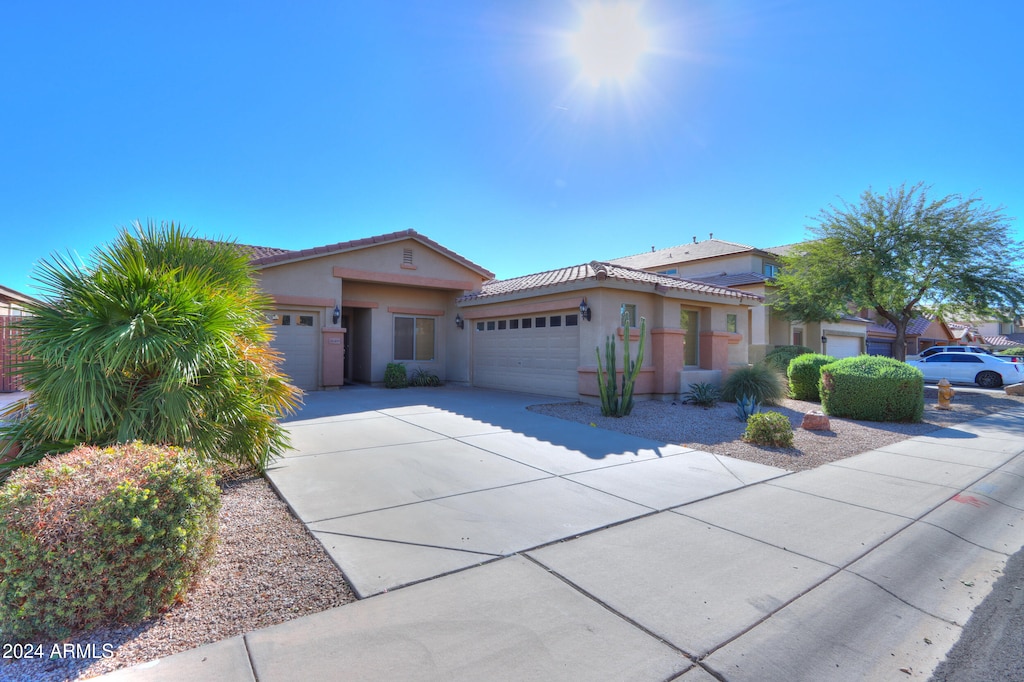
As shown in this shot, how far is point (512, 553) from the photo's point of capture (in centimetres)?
389

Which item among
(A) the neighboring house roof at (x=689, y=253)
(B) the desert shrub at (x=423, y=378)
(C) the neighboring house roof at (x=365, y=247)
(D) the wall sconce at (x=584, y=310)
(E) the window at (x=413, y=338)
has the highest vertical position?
(A) the neighboring house roof at (x=689, y=253)

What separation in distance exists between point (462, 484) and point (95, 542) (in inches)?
140

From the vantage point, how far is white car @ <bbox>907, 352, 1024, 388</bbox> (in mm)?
21297

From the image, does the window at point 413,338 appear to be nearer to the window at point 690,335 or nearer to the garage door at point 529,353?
the garage door at point 529,353

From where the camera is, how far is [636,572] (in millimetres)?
3615

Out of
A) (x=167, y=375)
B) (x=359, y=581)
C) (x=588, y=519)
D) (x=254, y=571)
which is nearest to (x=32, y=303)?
(x=167, y=375)

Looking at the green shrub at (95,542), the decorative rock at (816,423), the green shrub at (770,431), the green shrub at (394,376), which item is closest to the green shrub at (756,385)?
the decorative rock at (816,423)

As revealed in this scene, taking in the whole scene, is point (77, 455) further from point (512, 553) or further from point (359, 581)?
point (512, 553)

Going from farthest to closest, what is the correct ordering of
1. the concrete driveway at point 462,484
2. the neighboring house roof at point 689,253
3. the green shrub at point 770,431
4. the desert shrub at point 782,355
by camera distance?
the neighboring house roof at point 689,253, the desert shrub at point 782,355, the green shrub at point 770,431, the concrete driveway at point 462,484

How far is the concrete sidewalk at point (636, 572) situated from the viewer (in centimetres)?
263

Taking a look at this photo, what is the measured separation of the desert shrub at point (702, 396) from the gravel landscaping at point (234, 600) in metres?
10.7

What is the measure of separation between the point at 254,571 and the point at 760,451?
24.4 ft

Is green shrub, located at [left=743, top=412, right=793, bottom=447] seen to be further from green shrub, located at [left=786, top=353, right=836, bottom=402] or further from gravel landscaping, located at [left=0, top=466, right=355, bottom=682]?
green shrub, located at [left=786, top=353, right=836, bottom=402]

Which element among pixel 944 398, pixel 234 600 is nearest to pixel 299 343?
pixel 234 600
